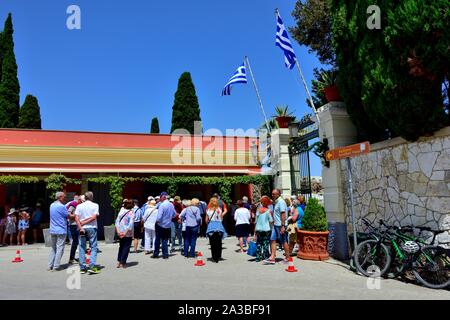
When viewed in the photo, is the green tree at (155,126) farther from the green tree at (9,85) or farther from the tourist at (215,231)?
the tourist at (215,231)

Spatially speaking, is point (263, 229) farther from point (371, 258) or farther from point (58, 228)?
point (58, 228)

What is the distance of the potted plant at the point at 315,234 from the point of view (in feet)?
28.9

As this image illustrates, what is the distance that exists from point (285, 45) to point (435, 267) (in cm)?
847

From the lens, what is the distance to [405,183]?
7184mm

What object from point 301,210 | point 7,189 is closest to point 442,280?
point 301,210

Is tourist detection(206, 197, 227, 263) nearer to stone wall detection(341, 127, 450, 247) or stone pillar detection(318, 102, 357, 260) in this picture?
stone pillar detection(318, 102, 357, 260)

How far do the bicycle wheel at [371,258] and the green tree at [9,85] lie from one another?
28.2 metres

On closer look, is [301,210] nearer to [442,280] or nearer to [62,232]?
[442,280]

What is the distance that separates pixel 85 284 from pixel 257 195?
37.8 ft

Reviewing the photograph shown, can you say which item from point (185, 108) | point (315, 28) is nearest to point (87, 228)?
point (315, 28)

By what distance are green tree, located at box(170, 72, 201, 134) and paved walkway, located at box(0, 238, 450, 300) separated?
74.6ft

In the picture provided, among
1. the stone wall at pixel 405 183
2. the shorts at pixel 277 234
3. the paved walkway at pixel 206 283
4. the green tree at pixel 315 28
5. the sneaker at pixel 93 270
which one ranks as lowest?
the paved walkway at pixel 206 283

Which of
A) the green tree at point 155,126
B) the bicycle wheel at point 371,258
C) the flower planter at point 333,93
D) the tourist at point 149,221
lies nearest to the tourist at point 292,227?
the bicycle wheel at point 371,258

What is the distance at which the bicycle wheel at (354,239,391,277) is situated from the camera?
679 centimetres
